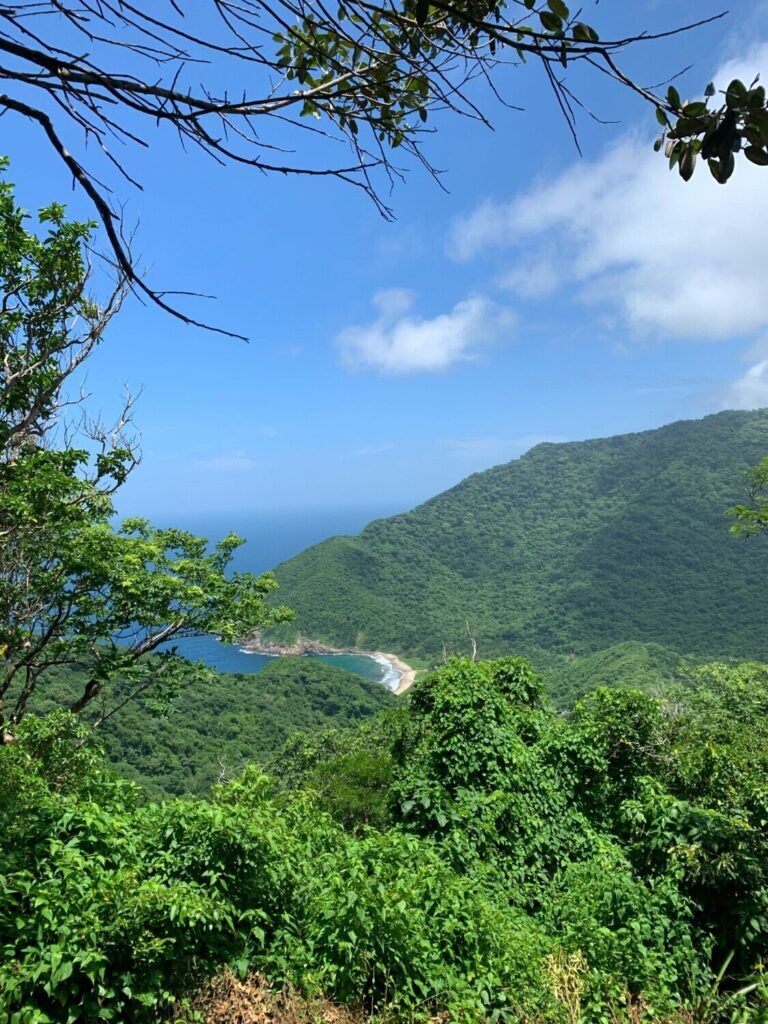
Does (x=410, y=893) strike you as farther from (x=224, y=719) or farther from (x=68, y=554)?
(x=224, y=719)

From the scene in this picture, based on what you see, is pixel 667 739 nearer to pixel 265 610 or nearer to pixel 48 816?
pixel 265 610

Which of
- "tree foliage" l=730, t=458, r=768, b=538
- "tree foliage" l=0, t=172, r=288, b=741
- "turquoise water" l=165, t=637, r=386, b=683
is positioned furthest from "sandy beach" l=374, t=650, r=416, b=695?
"tree foliage" l=0, t=172, r=288, b=741

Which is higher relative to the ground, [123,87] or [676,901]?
[123,87]

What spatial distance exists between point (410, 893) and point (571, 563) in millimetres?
92240

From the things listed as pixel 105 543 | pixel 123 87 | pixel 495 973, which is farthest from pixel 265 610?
pixel 123 87

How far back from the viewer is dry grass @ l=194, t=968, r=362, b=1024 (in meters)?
2.72

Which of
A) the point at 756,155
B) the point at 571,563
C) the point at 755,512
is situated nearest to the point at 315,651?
the point at 571,563

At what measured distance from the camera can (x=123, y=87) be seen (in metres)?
1.05

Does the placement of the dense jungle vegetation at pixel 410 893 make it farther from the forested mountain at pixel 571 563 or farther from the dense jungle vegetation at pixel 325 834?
the forested mountain at pixel 571 563

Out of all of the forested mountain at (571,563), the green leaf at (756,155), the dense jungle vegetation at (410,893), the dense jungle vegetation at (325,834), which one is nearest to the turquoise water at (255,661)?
the forested mountain at (571,563)

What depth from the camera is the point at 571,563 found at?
297 ft

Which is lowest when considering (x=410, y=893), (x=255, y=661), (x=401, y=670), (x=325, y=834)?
(x=401, y=670)

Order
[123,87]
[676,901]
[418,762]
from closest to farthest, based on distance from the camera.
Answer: [123,87] < [676,901] < [418,762]

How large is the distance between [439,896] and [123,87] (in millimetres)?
4192
